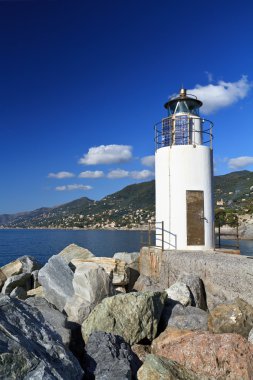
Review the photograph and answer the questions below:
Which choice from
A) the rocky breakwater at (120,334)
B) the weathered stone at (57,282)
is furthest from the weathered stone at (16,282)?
the rocky breakwater at (120,334)

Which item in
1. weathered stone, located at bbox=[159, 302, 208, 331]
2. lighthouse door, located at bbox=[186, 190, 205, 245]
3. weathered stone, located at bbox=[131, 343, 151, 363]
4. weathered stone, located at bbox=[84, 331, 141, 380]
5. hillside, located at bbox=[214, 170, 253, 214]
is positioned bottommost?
weathered stone, located at bbox=[131, 343, 151, 363]

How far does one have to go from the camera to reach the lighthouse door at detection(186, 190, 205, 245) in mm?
11766

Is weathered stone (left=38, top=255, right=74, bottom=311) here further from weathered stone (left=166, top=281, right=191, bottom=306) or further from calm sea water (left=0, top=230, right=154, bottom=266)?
calm sea water (left=0, top=230, right=154, bottom=266)

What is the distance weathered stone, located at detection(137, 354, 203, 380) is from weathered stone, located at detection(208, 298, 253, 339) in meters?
1.36

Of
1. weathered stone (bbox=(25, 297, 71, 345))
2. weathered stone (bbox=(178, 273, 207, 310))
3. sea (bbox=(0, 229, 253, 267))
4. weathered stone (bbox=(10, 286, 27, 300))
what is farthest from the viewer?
sea (bbox=(0, 229, 253, 267))

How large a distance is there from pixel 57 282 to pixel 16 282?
2.57 metres

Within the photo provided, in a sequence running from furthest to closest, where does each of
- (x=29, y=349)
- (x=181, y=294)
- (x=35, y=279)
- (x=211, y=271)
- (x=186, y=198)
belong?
(x=35, y=279)
(x=186, y=198)
(x=211, y=271)
(x=181, y=294)
(x=29, y=349)

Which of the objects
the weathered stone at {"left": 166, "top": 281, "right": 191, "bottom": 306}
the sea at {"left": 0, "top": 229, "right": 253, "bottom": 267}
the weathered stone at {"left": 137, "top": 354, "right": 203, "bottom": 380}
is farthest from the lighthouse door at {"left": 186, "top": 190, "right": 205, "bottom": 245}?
the weathered stone at {"left": 137, "top": 354, "right": 203, "bottom": 380}

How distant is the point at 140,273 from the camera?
12.6 meters

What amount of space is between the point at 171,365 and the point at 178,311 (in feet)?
8.18

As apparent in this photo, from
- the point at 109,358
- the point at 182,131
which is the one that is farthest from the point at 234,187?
the point at 109,358

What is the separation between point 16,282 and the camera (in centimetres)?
1141

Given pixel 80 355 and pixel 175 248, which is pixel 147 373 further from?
pixel 175 248

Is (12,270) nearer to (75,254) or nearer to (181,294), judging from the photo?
(75,254)
